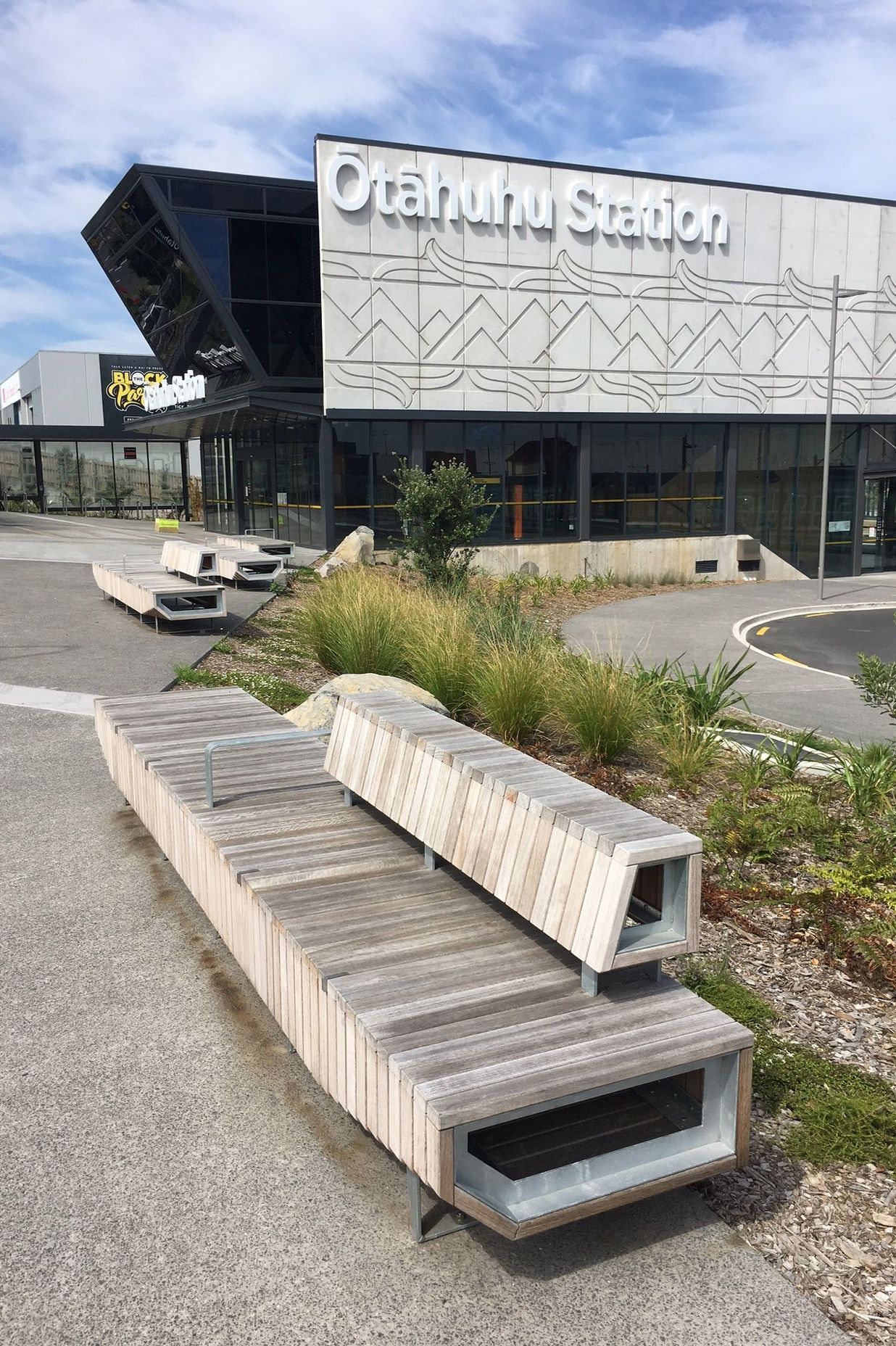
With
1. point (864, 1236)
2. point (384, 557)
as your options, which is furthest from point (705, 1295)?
point (384, 557)

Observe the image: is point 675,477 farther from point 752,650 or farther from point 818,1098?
point 818,1098

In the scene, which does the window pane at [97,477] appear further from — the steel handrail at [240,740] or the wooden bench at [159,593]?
the steel handrail at [240,740]

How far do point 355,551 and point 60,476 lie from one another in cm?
2242

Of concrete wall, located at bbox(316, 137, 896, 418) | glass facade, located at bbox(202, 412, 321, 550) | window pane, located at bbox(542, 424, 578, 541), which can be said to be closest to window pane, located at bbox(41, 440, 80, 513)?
glass facade, located at bbox(202, 412, 321, 550)

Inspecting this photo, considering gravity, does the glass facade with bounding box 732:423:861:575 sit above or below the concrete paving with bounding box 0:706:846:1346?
above

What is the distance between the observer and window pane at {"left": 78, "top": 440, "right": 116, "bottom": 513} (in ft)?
139

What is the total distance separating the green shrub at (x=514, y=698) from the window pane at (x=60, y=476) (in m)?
36.4

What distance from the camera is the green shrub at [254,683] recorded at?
36.7 feet

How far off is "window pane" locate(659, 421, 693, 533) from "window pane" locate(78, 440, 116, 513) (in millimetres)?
22748

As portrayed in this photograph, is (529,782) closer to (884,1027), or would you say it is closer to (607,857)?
(607,857)

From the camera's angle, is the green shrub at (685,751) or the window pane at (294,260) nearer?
the green shrub at (685,751)

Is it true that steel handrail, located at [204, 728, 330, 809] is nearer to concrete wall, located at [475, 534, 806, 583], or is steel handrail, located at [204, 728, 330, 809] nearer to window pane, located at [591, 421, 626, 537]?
concrete wall, located at [475, 534, 806, 583]

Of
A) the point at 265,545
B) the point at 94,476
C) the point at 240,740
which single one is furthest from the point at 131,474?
the point at 240,740

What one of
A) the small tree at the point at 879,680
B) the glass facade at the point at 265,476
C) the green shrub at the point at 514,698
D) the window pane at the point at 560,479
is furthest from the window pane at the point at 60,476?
the small tree at the point at 879,680
